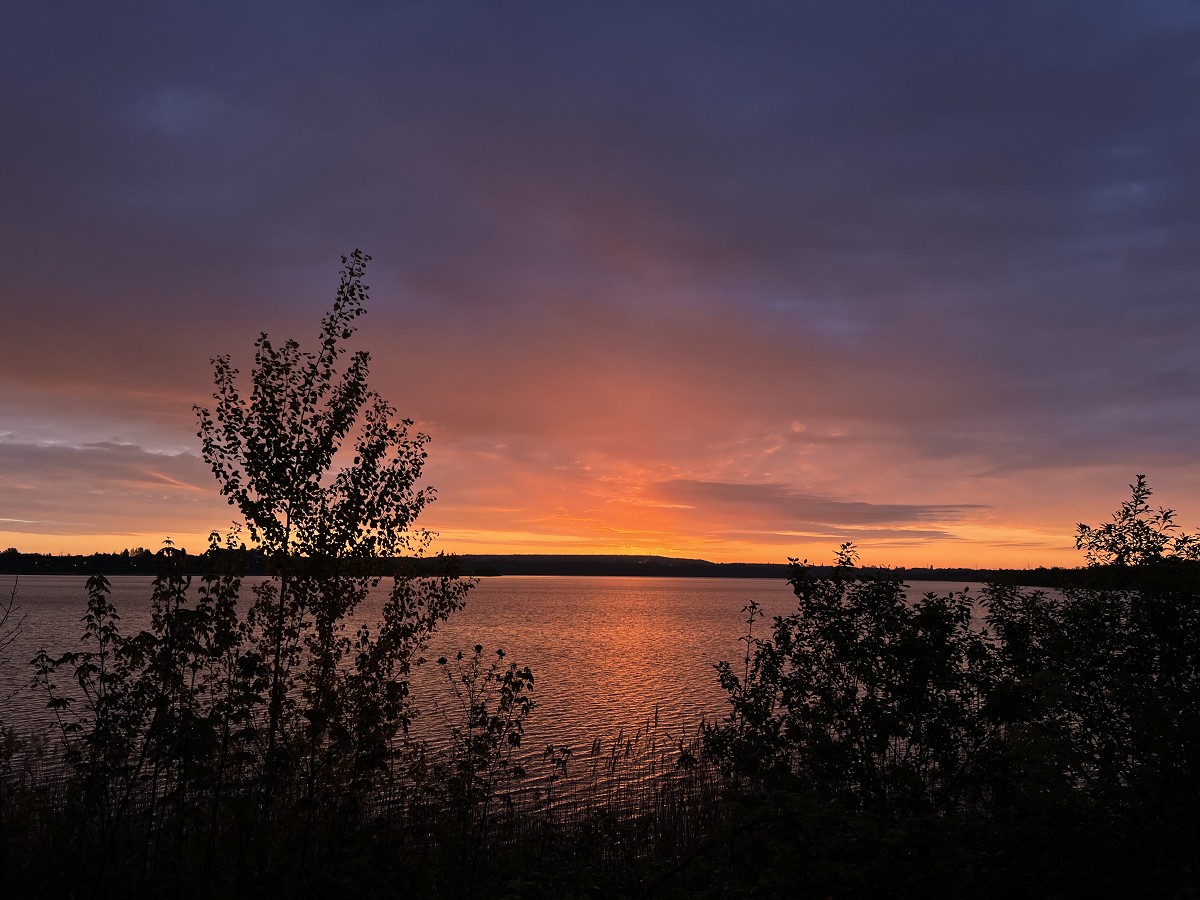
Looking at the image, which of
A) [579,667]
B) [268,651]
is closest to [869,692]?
[268,651]

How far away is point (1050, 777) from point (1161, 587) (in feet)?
15.9

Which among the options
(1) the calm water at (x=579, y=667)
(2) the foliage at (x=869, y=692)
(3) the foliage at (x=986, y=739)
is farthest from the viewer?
(1) the calm water at (x=579, y=667)

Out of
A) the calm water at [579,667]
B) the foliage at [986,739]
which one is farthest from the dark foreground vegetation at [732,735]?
the calm water at [579,667]

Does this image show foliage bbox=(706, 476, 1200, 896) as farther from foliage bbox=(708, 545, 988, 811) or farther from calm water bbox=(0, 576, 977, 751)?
calm water bbox=(0, 576, 977, 751)

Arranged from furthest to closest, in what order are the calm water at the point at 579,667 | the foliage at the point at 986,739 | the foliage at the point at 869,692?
the calm water at the point at 579,667 < the foliage at the point at 869,692 < the foliage at the point at 986,739

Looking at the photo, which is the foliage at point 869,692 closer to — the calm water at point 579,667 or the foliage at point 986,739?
the foliage at point 986,739

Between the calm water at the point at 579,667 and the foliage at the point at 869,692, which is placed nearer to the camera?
the foliage at the point at 869,692

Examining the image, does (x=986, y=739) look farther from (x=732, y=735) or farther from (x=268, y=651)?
(x=268, y=651)

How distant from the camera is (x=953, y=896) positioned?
8.95m

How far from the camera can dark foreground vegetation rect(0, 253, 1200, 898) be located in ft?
34.3

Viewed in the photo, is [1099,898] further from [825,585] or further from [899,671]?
[825,585]

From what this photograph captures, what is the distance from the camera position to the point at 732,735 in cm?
1688

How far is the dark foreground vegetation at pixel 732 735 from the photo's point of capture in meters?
10.5

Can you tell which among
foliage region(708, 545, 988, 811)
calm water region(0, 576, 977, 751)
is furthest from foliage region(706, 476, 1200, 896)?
calm water region(0, 576, 977, 751)
